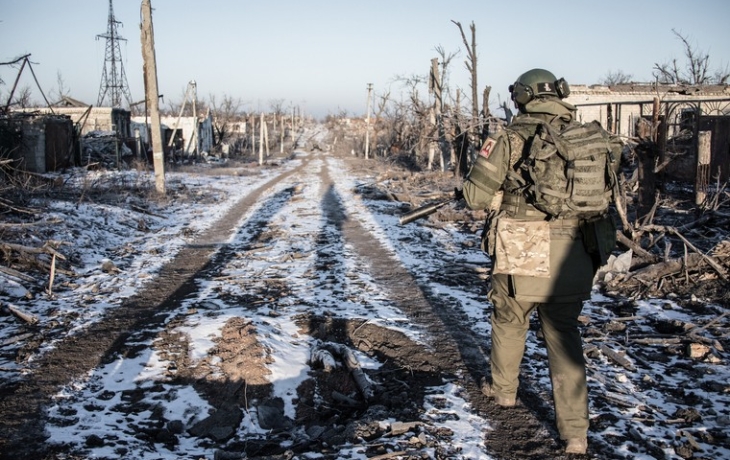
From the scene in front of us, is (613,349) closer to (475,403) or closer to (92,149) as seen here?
(475,403)

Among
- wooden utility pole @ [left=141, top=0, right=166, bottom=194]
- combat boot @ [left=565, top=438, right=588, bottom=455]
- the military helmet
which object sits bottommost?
combat boot @ [left=565, top=438, right=588, bottom=455]

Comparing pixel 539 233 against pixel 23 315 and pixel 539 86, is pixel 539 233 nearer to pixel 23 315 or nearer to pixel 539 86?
pixel 539 86

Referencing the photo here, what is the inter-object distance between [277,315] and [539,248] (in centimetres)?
296

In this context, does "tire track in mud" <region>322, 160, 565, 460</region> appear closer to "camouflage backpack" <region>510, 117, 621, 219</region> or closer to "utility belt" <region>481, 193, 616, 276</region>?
"utility belt" <region>481, 193, 616, 276</region>

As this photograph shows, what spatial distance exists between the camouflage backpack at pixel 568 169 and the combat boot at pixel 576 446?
1.22 metres

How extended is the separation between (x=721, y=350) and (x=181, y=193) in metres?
14.6

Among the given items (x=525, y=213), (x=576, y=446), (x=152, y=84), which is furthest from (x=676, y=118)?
(x=152, y=84)

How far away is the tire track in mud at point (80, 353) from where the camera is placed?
2.98 m

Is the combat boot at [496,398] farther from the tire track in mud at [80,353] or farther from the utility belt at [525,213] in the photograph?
the tire track in mud at [80,353]

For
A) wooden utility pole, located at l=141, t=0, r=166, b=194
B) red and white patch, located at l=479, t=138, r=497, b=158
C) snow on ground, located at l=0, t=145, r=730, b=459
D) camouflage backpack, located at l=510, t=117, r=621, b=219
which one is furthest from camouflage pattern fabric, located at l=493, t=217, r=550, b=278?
wooden utility pole, located at l=141, t=0, r=166, b=194

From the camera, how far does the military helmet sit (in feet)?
10.2

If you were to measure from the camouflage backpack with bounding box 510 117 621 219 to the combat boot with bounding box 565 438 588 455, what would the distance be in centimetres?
122

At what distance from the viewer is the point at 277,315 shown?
5203mm

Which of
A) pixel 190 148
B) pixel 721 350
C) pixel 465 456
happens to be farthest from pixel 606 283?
pixel 190 148
